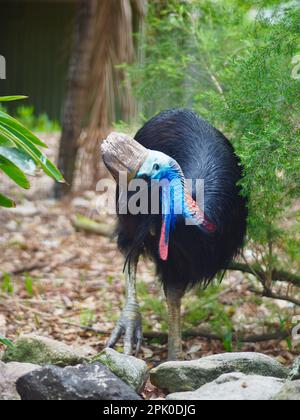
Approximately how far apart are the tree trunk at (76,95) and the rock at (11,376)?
378cm

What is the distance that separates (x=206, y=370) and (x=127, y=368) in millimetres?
288

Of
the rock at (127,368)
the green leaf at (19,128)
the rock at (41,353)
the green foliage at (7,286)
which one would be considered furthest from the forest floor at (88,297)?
the green leaf at (19,128)

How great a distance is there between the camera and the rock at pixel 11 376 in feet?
9.76

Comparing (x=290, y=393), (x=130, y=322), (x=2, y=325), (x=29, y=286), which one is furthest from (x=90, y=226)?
(x=290, y=393)

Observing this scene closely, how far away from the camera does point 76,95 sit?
22.5 feet

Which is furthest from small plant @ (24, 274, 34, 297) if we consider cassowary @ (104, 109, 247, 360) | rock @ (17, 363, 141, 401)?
rock @ (17, 363, 141, 401)

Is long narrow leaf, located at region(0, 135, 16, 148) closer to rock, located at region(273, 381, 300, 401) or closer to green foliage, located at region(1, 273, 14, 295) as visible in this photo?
rock, located at region(273, 381, 300, 401)

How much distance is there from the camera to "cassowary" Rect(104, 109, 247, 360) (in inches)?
137

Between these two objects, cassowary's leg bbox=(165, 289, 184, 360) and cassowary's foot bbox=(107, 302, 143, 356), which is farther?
cassowary's foot bbox=(107, 302, 143, 356)

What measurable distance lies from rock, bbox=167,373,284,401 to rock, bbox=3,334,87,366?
549 mm

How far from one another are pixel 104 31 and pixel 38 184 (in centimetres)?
139

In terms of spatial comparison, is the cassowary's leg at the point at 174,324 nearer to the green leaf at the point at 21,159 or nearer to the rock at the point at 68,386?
the green leaf at the point at 21,159

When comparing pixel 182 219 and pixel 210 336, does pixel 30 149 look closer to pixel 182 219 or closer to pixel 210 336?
pixel 182 219
